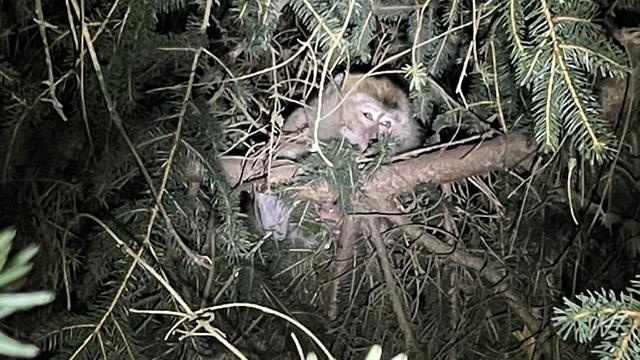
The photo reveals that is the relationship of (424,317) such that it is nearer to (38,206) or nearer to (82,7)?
(38,206)

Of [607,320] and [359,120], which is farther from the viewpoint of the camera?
[359,120]

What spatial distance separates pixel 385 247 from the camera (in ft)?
4.44

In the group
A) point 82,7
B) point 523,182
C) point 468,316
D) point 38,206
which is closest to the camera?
point 82,7

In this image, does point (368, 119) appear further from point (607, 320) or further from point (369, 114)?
point (607, 320)

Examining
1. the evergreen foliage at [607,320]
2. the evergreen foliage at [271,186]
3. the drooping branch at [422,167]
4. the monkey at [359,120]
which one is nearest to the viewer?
the evergreen foliage at [607,320]

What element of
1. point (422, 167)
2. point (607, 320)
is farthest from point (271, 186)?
point (607, 320)

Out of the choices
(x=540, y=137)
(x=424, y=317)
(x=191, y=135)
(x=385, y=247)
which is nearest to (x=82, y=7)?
(x=191, y=135)

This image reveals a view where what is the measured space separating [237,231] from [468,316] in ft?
1.39

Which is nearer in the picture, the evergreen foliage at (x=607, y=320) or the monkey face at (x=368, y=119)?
the evergreen foliage at (x=607, y=320)

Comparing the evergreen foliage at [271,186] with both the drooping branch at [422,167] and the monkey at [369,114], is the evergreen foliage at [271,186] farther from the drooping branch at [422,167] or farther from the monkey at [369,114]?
the monkey at [369,114]

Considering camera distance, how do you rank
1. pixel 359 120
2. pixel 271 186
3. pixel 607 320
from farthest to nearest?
pixel 359 120
pixel 271 186
pixel 607 320

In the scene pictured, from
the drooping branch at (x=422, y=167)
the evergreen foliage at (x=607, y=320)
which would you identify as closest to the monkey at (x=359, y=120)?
the drooping branch at (x=422, y=167)

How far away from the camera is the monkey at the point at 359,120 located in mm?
1396

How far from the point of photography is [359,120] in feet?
5.34
